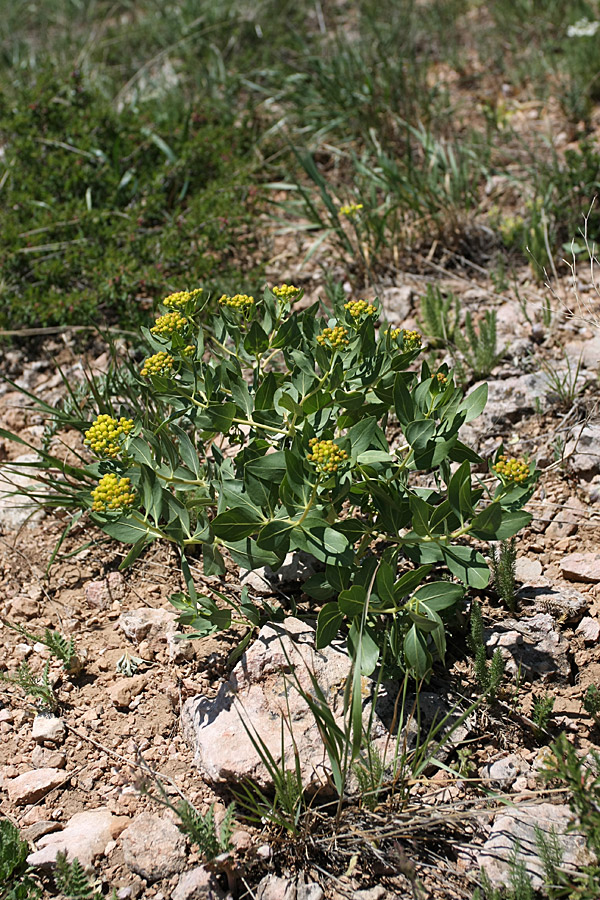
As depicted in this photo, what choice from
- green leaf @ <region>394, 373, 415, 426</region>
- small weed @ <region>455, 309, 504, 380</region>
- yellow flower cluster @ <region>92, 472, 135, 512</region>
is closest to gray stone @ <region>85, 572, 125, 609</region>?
yellow flower cluster @ <region>92, 472, 135, 512</region>

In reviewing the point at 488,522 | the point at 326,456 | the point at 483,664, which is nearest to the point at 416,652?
the point at 483,664

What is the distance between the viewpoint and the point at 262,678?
2.57 meters

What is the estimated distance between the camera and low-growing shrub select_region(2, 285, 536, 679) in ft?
7.64

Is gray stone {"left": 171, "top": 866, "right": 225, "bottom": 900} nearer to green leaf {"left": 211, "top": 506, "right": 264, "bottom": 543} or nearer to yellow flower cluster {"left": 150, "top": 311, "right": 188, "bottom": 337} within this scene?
green leaf {"left": 211, "top": 506, "right": 264, "bottom": 543}

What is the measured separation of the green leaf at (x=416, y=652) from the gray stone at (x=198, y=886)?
855 mm

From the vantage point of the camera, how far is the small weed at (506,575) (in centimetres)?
273

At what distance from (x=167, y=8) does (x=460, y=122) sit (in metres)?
3.63

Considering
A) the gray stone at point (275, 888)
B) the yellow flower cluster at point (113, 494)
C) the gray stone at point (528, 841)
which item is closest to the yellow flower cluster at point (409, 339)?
the yellow flower cluster at point (113, 494)

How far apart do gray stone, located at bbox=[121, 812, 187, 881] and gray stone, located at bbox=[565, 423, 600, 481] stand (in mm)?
2160

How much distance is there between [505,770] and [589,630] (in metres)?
0.63

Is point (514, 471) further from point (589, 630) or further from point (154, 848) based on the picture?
point (154, 848)

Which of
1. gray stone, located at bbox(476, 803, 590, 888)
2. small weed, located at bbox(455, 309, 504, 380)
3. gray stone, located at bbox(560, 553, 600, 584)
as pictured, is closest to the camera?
gray stone, located at bbox(476, 803, 590, 888)

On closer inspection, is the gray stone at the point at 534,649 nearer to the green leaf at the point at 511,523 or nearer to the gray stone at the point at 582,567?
the gray stone at the point at 582,567

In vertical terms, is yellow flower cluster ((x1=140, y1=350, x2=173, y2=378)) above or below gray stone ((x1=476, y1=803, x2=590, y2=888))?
above
